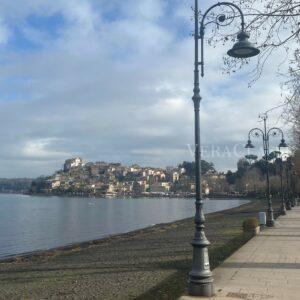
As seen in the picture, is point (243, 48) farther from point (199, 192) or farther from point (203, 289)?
point (203, 289)

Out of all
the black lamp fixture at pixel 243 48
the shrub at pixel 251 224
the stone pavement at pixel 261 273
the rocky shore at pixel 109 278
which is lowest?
the rocky shore at pixel 109 278

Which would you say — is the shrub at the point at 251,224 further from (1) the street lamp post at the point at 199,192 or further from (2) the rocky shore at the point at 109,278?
(1) the street lamp post at the point at 199,192

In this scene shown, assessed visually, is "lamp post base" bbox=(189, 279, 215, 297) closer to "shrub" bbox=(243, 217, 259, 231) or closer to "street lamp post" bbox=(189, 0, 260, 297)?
"street lamp post" bbox=(189, 0, 260, 297)

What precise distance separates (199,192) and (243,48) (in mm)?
2882

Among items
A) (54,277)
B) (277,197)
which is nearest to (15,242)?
(54,277)

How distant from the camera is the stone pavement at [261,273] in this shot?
10266 mm

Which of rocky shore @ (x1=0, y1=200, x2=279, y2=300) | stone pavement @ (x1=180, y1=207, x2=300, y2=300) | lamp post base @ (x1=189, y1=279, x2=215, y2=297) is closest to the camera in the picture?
lamp post base @ (x1=189, y1=279, x2=215, y2=297)

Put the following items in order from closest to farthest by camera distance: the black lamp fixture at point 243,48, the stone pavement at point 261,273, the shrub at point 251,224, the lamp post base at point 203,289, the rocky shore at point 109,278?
the black lamp fixture at point 243,48, the lamp post base at point 203,289, the stone pavement at point 261,273, the rocky shore at point 109,278, the shrub at point 251,224

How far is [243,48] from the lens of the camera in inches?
388

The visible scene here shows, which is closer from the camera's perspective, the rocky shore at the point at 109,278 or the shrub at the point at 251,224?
the rocky shore at the point at 109,278

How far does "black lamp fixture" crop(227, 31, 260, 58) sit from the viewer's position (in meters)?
9.84

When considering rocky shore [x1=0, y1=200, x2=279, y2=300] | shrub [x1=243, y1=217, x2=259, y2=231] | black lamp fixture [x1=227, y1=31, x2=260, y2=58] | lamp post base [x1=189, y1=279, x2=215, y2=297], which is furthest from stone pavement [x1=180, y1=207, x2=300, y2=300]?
shrub [x1=243, y1=217, x2=259, y2=231]

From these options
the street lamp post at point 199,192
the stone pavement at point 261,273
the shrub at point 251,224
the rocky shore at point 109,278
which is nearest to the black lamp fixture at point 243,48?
the street lamp post at point 199,192

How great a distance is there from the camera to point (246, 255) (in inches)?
659
